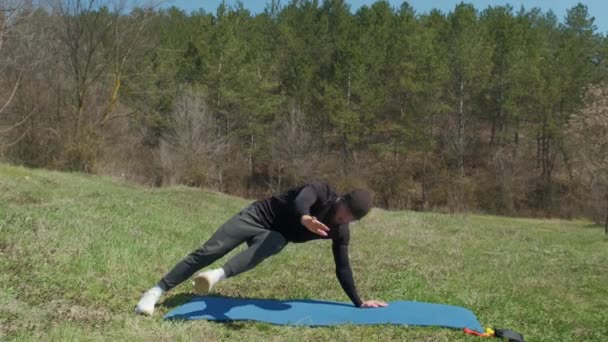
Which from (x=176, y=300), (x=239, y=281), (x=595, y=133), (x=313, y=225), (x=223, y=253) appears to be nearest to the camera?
(x=313, y=225)

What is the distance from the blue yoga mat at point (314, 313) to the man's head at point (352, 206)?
1.00 meters

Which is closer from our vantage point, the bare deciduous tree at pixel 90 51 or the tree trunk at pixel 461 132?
the bare deciduous tree at pixel 90 51

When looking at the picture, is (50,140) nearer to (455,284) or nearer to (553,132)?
(455,284)

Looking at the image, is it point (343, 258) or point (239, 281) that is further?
point (239, 281)

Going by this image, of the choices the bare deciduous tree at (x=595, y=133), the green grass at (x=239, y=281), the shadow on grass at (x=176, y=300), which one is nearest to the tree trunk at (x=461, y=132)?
the bare deciduous tree at (x=595, y=133)

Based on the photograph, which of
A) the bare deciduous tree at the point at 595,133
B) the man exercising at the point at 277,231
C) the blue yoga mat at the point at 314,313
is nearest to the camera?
the blue yoga mat at the point at 314,313

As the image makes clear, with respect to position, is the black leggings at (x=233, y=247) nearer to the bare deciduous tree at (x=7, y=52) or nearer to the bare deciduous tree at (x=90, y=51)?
the bare deciduous tree at (x=7, y=52)

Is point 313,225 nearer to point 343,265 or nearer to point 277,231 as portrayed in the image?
point 277,231

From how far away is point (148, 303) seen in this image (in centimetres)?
586

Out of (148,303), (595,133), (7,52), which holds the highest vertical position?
(7,52)

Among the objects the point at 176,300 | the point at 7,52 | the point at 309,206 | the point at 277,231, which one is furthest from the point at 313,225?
the point at 7,52

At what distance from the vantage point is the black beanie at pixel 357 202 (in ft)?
20.1

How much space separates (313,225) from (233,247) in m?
1.00

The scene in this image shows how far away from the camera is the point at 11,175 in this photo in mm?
22125
